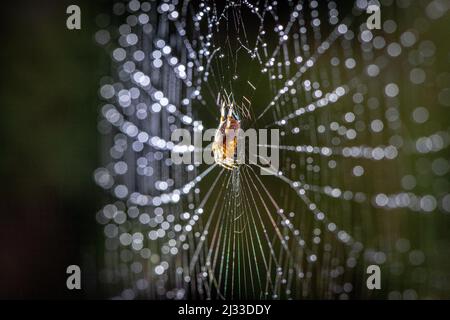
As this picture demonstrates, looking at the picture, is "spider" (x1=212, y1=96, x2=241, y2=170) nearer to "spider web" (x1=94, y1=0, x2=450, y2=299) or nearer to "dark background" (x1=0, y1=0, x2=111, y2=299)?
"spider web" (x1=94, y1=0, x2=450, y2=299)

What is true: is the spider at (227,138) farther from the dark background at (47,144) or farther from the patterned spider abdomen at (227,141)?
the dark background at (47,144)

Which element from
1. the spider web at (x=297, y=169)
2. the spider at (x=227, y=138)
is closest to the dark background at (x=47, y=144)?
the spider web at (x=297, y=169)

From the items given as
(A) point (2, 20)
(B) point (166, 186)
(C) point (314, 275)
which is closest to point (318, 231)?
(C) point (314, 275)

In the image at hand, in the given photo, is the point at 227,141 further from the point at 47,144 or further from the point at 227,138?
the point at 47,144

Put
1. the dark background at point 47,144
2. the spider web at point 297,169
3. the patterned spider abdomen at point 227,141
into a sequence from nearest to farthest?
the patterned spider abdomen at point 227,141 < the spider web at point 297,169 < the dark background at point 47,144

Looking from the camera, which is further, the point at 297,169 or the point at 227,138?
the point at 297,169

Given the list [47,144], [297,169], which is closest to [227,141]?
[297,169]

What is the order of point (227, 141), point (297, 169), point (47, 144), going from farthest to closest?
point (47, 144)
point (297, 169)
point (227, 141)
